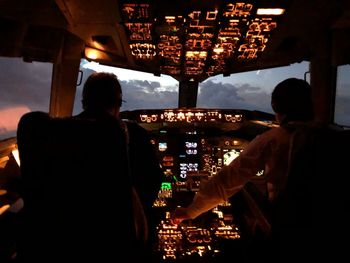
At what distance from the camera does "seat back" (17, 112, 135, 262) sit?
109cm

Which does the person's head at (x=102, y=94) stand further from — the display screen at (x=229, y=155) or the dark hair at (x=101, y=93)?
the display screen at (x=229, y=155)

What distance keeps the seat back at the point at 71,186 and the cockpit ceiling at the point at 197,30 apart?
2.41 meters

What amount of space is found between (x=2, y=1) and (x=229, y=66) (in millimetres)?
4657

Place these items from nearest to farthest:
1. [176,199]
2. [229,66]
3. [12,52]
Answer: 1. [176,199]
2. [12,52]
3. [229,66]

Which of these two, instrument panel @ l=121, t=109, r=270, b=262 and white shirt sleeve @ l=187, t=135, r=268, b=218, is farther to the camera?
instrument panel @ l=121, t=109, r=270, b=262

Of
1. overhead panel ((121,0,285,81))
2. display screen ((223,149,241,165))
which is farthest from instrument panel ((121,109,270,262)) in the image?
overhead panel ((121,0,285,81))

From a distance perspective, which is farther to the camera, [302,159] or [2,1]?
[2,1]

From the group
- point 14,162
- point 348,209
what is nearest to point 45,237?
point 348,209

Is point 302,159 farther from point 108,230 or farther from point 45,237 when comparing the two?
point 45,237

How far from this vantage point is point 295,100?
124 cm

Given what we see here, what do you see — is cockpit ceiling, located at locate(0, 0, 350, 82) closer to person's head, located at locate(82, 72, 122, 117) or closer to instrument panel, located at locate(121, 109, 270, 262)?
instrument panel, located at locate(121, 109, 270, 262)

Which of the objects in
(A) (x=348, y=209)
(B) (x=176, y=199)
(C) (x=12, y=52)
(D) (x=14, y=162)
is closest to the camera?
(A) (x=348, y=209)

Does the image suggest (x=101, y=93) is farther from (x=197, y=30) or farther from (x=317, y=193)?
(x=197, y=30)

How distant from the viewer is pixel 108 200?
1.13m
